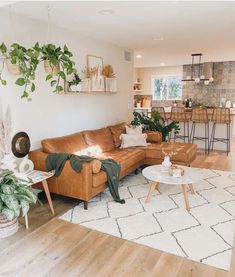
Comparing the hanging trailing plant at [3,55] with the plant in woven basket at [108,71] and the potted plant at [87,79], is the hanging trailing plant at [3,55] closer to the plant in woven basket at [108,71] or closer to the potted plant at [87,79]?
the potted plant at [87,79]

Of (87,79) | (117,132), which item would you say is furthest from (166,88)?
(87,79)

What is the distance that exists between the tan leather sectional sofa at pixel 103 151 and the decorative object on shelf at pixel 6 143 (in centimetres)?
43

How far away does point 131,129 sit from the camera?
4961 millimetres

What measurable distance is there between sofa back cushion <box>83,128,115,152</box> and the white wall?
0.30 m

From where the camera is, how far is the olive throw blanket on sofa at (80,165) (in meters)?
3.14

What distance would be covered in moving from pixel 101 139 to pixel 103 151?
8.6 inches

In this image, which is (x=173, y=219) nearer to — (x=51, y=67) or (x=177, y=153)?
(x=177, y=153)

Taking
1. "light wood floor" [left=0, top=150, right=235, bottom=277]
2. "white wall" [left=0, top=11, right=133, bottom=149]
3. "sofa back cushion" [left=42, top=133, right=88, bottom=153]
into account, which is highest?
"white wall" [left=0, top=11, right=133, bottom=149]

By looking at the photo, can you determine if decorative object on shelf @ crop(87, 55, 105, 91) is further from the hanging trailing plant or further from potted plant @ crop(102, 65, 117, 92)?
the hanging trailing plant

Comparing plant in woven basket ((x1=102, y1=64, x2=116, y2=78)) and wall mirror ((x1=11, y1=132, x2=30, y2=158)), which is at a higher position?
plant in woven basket ((x1=102, y1=64, x2=116, y2=78))

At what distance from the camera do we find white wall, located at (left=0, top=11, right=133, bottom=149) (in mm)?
3271

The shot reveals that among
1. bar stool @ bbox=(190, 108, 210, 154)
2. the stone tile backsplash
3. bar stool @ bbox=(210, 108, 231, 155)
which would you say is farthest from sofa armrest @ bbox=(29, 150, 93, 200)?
the stone tile backsplash

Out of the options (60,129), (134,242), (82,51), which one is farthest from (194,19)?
(134,242)

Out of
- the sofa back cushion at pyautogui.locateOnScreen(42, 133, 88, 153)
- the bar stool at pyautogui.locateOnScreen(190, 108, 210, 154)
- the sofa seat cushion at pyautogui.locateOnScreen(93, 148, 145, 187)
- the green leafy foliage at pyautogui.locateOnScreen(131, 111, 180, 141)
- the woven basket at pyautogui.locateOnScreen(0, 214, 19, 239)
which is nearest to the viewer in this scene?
the woven basket at pyautogui.locateOnScreen(0, 214, 19, 239)
